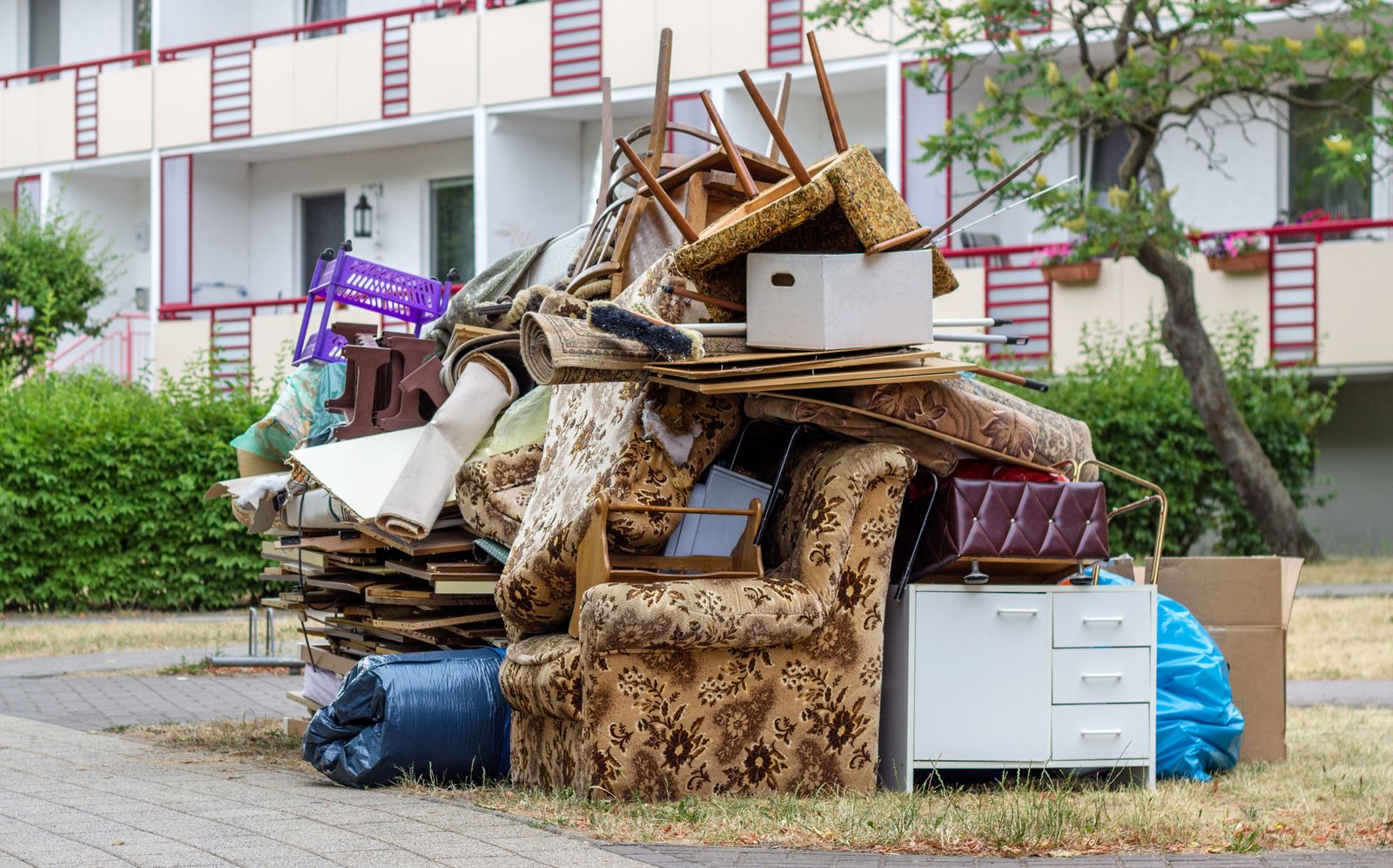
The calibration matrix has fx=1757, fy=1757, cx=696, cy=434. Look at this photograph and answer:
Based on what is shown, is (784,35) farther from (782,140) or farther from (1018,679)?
(1018,679)

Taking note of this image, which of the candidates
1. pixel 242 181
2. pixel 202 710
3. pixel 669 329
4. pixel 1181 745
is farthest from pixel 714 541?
pixel 242 181

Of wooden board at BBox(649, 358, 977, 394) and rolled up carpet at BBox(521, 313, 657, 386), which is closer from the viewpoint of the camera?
rolled up carpet at BBox(521, 313, 657, 386)

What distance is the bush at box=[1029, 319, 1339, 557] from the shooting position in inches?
667

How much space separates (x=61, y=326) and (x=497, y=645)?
60.7 ft

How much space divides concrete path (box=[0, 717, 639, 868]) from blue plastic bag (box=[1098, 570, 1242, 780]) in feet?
8.89

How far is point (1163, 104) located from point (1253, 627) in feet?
29.6

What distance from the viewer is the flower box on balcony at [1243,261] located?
58.6ft

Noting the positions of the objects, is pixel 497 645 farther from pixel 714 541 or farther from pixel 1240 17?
pixel 1240 17

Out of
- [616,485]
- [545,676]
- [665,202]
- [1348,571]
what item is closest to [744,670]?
[545,676]

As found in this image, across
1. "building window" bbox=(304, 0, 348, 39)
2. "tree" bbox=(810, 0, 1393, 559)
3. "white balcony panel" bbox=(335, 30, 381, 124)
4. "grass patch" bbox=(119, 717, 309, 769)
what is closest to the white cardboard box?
"grass patch" bbox=(119, 717, 309, 769)

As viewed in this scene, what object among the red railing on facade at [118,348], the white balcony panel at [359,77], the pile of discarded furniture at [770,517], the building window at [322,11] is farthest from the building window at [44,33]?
the pile of discarded furniture at [770,517]

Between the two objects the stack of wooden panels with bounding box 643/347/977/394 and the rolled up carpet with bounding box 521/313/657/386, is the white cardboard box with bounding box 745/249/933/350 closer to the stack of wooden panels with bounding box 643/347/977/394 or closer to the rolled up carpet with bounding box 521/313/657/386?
the stack of wooden panels with bounding box 643/347/977/394

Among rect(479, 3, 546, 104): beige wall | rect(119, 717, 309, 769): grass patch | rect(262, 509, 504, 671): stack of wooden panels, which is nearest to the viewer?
rect(262, 509, 504, 671): stack of wooden panels

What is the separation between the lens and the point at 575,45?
22109 millimetres
